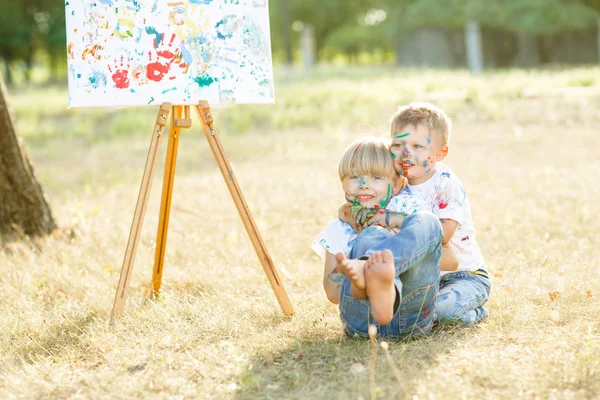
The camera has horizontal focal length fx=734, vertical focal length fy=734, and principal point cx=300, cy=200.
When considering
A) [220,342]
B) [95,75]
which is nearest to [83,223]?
[95,75]

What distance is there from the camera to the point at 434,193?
10.8 feet

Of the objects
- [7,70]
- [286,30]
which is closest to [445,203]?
[286,30]

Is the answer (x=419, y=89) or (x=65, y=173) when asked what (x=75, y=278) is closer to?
(x=65, y=173)

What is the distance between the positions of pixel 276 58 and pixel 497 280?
129 feet

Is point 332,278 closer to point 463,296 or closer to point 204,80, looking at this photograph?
point 463,296

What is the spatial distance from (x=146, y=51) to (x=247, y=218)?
0.98m

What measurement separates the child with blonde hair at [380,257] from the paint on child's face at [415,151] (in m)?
0.05

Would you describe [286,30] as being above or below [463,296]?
above

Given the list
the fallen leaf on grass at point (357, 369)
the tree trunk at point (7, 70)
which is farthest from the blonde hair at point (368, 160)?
the tree trunk at point (7, 70)

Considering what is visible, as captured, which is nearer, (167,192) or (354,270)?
(354,270)

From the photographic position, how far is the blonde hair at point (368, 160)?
3256 mm

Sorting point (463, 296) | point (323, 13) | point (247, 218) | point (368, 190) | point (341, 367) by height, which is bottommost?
point (341, 367)

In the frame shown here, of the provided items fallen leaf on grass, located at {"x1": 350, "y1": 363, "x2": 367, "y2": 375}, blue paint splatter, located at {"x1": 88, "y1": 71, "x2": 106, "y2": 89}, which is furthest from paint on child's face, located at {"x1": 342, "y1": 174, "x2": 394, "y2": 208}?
blue paint splatter, located at {"x1": 88, "y1": 71, "x2": 106, "y2": 89}

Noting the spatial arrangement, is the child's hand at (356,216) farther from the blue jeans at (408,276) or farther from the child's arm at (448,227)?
the child's arm at (448,227)
